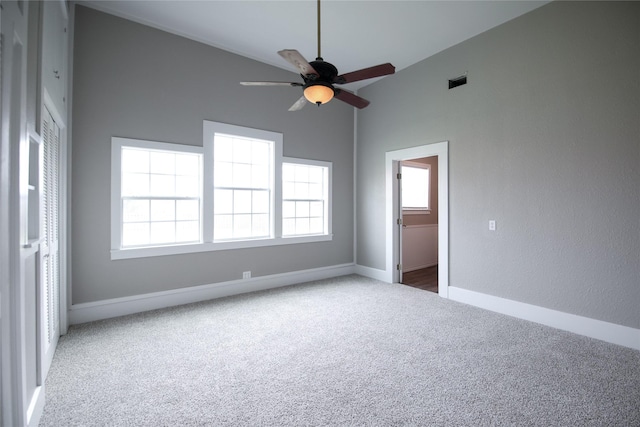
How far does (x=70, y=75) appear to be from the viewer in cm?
301

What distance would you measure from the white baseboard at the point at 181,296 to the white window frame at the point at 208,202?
1.63 ft

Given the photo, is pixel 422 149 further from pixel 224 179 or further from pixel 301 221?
pixel 224 179

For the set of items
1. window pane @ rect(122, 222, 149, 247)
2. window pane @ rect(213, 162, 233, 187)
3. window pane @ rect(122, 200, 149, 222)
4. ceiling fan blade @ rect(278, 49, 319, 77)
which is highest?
ceiling fan blade @ rect(278, 49, 319, 77)

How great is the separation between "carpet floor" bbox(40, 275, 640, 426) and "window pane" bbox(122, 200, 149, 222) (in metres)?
1.12

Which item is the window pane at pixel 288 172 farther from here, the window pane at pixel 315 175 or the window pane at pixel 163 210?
the window pane at pixel 163 210

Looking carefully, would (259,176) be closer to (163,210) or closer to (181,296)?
(163,210)

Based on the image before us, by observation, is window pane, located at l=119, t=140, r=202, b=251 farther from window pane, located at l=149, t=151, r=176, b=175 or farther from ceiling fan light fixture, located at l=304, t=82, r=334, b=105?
ceiling fan light fixture, located at l=304, t=82, r=334, b=105

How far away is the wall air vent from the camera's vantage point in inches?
154

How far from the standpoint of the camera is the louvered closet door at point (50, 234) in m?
2.19

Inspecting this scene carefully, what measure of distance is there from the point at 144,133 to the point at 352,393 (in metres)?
3.49

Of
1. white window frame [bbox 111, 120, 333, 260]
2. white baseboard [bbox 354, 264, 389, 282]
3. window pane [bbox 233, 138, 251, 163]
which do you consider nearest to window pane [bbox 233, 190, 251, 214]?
white window frame [bbox 111, 120, 333, 260]

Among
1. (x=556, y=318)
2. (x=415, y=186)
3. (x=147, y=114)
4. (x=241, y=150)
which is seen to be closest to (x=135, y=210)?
(x=147, y=114)

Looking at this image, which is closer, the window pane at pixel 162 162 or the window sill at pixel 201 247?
the window sill at pixel 201 247

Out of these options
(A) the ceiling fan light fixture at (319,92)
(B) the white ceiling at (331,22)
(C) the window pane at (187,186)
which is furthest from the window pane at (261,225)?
(A) the ceiling fan light fixture at (319,92)
